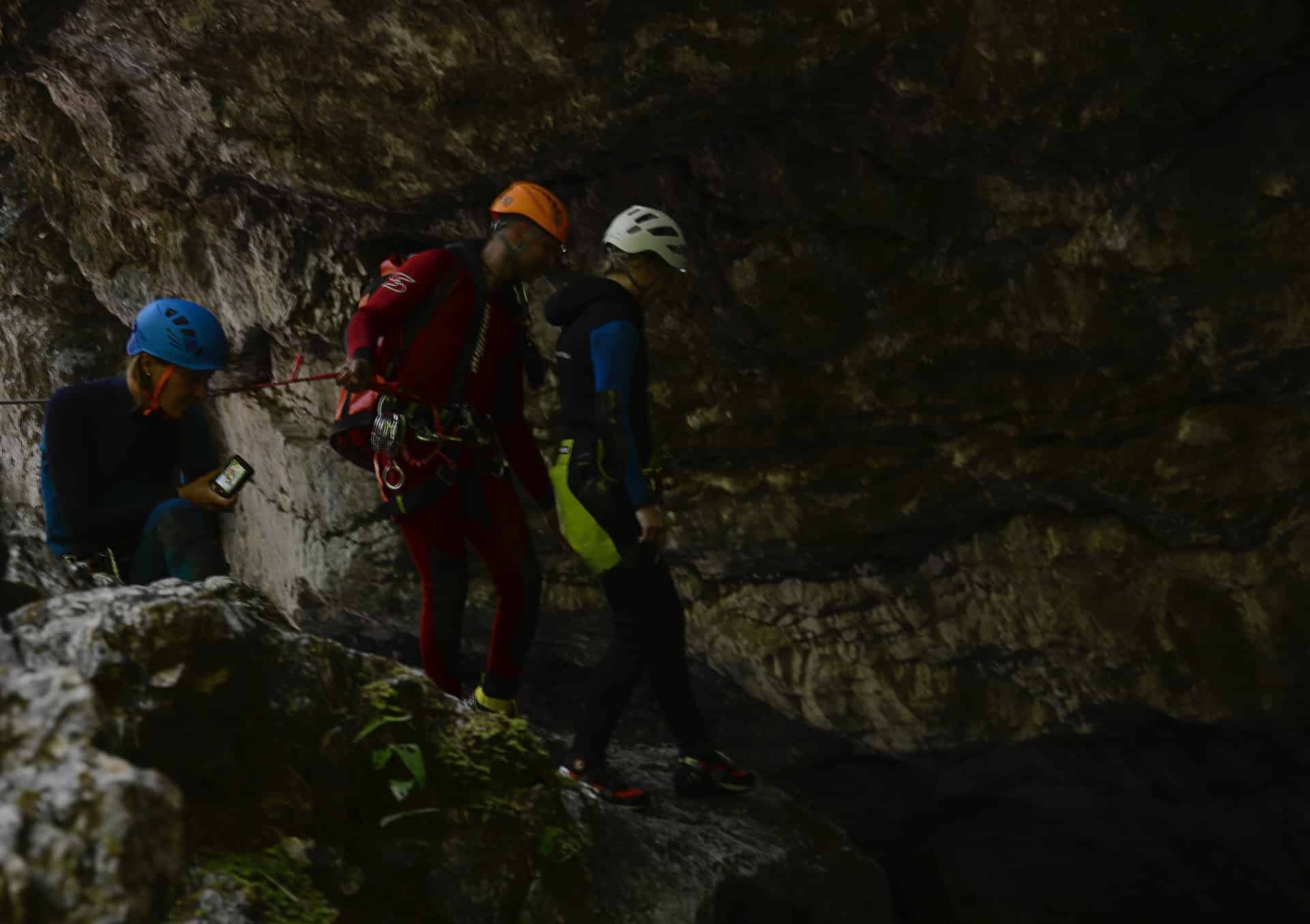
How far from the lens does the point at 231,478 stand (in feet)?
15.9

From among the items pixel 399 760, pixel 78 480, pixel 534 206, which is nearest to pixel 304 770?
pixel 399 760

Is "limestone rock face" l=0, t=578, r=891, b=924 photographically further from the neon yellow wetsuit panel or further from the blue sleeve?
the blue sleeve

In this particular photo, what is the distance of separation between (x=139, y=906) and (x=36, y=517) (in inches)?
329

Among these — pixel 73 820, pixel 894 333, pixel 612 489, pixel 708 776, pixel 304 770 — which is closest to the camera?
pixel 73 820

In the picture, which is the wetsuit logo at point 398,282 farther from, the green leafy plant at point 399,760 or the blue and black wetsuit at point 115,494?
the green leafy plant at point 399,760

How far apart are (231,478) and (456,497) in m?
0.92

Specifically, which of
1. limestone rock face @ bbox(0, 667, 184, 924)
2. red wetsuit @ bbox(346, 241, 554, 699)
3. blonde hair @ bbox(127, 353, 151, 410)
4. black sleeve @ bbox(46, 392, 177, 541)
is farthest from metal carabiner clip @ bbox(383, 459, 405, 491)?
limestone rock face @ bbox(0, 667, 184, 924)

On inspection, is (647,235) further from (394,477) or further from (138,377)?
(138,377)

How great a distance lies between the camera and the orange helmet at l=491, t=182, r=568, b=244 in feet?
17.0

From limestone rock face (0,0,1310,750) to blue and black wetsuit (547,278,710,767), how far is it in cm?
110

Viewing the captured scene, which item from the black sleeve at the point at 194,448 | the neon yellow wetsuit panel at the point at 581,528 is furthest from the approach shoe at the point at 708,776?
the black sleeve at the point at 194,448

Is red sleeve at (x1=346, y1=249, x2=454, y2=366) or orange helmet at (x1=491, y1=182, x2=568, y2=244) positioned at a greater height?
orange helmet at (x1=491, y1=182, x2=568, y2=244)

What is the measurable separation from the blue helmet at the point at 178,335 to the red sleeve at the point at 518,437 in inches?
48.4

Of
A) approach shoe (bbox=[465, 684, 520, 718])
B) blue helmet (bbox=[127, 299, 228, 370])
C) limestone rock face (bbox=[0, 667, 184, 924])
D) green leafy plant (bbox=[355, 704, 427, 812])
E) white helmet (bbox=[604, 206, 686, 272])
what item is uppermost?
white helmet (bbox=[604, 206, 686, 272])
